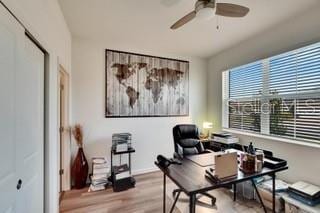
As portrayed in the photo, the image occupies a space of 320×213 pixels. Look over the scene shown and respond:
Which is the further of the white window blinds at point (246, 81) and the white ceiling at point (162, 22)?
the white window blinds at point (246, 81)

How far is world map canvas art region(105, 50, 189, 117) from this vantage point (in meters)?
3.40

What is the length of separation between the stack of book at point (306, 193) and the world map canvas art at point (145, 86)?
2417 mm

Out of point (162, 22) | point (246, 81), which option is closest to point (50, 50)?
point (162, 22)

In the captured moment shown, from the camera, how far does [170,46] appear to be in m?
3.60

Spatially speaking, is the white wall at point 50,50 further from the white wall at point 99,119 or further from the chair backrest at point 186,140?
the chair backrest at point 186,140

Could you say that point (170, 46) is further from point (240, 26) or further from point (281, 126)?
point (281, 126)

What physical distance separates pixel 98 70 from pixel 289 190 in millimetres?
3510

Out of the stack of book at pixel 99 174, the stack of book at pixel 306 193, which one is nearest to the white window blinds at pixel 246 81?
the stack of book at pixel 306 193

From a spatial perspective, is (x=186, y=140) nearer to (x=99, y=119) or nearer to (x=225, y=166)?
(x=225, y=166)

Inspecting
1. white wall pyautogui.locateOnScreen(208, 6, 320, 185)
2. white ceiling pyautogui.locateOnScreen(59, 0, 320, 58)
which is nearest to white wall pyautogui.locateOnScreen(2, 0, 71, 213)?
white ceiling pyautogui.locateOnScreen(59, 0, 320, 58)

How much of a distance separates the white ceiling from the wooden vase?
2.07 meters

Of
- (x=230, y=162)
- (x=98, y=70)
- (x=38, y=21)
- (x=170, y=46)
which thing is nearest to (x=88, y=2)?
(x=38, y=21)

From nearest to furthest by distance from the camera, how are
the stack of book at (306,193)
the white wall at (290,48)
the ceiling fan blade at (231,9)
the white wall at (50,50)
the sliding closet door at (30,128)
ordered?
the sliding closet door at (30,128) < the white wall at (50,50) < the ceiling fan blade at (231,9) < the stack of book at (306,193) < the white wall at (290,48)

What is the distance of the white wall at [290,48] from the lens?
2312 millimetres
